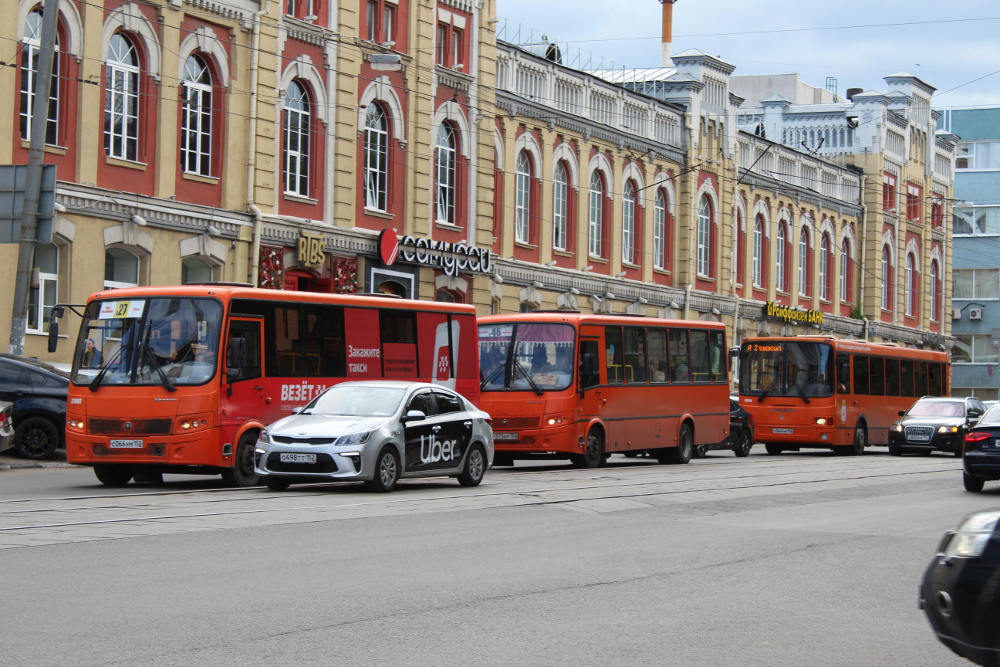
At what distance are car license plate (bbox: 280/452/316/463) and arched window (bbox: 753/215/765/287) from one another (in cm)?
4384

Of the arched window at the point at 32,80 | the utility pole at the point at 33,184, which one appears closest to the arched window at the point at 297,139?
the arched window at the point at 32,80

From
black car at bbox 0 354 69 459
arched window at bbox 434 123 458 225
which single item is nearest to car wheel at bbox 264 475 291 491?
black car at bbox 0 354 69 459

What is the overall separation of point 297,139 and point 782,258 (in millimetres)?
32906

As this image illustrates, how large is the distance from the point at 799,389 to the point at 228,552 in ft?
88.5

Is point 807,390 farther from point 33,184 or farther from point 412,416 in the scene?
point 33,184

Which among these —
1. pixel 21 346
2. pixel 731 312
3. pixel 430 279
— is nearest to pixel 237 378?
pixel 21 346

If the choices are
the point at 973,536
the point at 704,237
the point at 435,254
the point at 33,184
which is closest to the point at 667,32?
the point at 704,237

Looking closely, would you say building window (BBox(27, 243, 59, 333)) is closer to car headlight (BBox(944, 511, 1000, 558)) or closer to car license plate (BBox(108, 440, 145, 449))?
car license plate (BBox(108, 440, 145, 449))

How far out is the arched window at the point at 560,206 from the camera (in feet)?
148

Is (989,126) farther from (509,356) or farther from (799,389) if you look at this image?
(509,356)

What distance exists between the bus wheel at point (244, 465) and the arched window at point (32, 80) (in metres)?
10.7

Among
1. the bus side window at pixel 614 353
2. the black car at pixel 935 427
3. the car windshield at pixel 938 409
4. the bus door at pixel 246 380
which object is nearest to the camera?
the bus door at pixel 246 380

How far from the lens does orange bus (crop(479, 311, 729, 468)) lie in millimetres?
25391

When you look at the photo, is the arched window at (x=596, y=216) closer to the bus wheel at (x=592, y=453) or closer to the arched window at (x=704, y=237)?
the arched window at (x=704, y=237)
